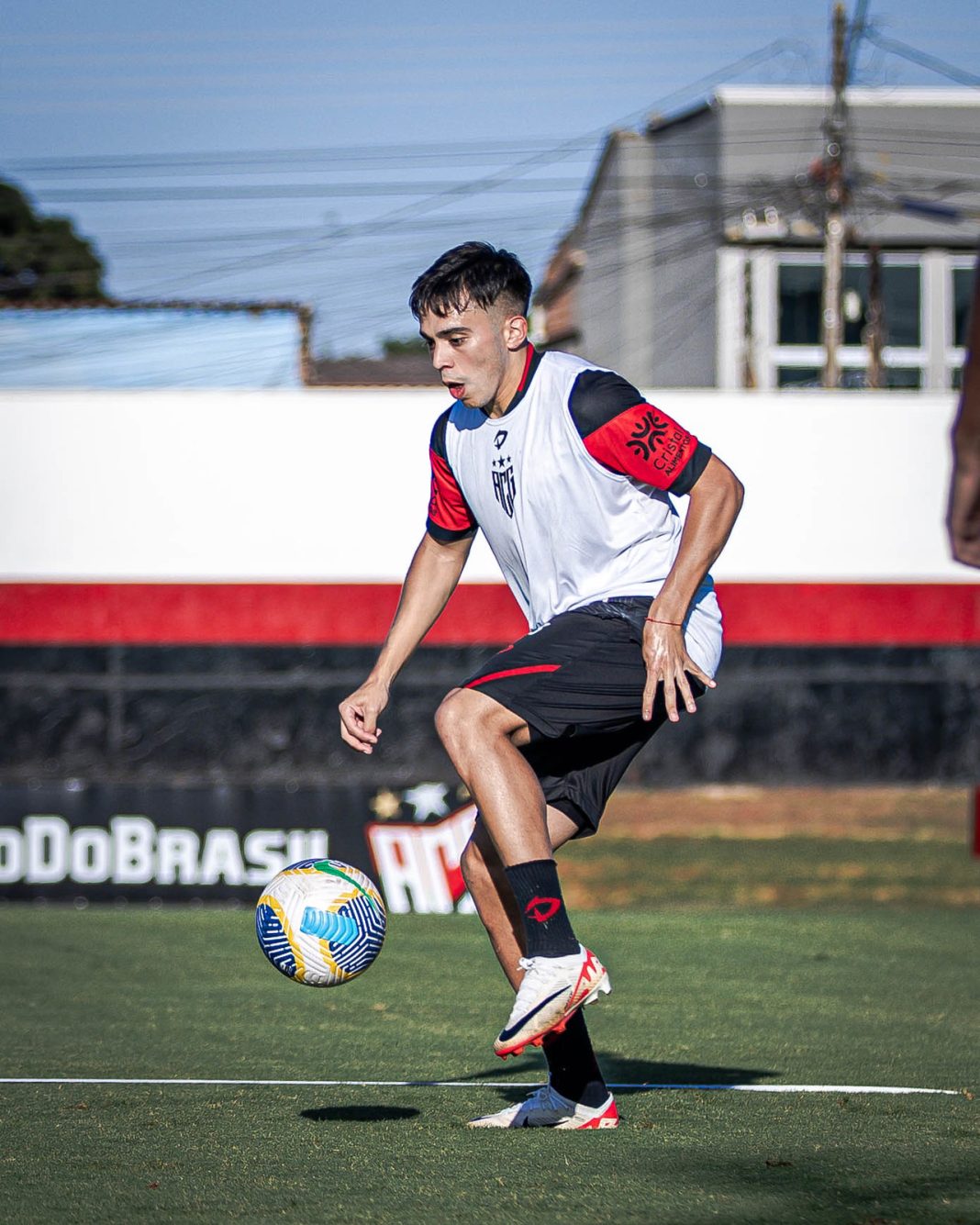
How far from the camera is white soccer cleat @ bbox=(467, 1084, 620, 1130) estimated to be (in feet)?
13.4

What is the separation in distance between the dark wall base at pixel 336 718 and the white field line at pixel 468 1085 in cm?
828

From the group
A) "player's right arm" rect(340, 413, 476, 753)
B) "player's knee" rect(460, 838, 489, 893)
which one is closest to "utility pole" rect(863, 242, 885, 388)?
"player's right arm" rect(340, 413, 476, 753)

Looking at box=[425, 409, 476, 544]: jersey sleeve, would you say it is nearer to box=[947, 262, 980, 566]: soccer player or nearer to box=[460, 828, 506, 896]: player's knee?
box=[460, 828, 506, 896]: player's knee

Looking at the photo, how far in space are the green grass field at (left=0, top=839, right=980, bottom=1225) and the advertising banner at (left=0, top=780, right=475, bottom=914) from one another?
0.31 meters

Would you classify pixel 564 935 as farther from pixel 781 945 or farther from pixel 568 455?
pixel 781 945

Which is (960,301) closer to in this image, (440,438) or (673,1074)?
(673,1074)

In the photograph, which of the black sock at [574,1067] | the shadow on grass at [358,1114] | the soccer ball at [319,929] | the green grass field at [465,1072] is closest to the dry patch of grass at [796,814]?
the green grass field at [465,1072]

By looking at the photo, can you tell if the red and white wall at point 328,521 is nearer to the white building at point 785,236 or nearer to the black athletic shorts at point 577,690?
the white building at point 785,236

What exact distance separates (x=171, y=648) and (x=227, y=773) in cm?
119

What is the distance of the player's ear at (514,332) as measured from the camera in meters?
4.10

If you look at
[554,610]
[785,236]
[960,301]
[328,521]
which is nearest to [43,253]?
[785,236]

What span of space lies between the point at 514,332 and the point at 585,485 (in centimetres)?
44

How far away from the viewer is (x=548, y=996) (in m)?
3.66

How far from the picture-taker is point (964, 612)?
1429 cm
